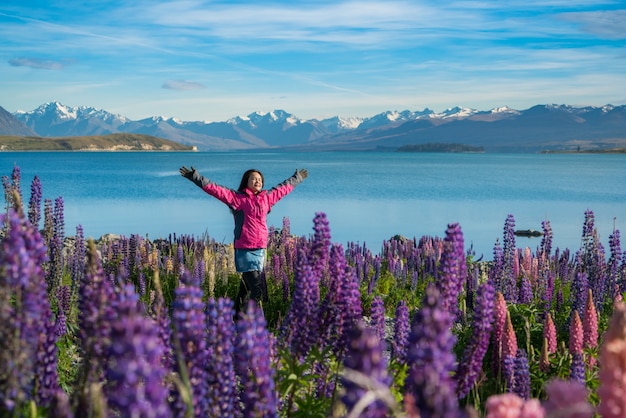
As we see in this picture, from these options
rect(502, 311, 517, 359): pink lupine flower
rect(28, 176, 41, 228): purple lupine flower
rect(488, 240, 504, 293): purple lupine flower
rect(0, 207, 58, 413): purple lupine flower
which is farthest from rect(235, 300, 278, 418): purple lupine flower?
rect(488, 240, 504, 293): purple lupine flower

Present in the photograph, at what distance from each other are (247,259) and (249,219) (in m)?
0.69

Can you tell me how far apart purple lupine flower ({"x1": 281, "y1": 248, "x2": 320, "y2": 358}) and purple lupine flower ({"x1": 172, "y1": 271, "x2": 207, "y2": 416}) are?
171 centimetres

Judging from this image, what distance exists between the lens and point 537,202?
182 ft

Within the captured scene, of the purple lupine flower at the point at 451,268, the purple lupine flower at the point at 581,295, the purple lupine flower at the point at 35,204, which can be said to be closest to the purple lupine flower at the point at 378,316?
the purple lupine flower at the point at 451,268

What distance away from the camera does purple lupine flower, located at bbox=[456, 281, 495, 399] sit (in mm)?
4543

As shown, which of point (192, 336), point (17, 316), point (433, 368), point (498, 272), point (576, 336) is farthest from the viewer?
point (498, 272)

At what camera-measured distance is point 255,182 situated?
11516 mm

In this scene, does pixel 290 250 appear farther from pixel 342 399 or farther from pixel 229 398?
pixel 342 399

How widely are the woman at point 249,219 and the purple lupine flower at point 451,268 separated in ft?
22.3

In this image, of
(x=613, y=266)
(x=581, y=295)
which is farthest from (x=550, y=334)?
(x=613, y=266)

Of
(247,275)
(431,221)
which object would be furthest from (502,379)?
(431,221)

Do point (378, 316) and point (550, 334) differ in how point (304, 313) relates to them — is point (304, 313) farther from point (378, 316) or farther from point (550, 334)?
point (550, 334)

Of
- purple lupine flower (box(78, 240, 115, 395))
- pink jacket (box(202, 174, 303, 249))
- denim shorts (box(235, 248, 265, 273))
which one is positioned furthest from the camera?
denim shorts (box(235, 248, 265, 273))

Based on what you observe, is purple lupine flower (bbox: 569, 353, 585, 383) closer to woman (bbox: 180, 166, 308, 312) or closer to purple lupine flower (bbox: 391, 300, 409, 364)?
purple lupine flower (bbox: 391, 300, 409, 364)
